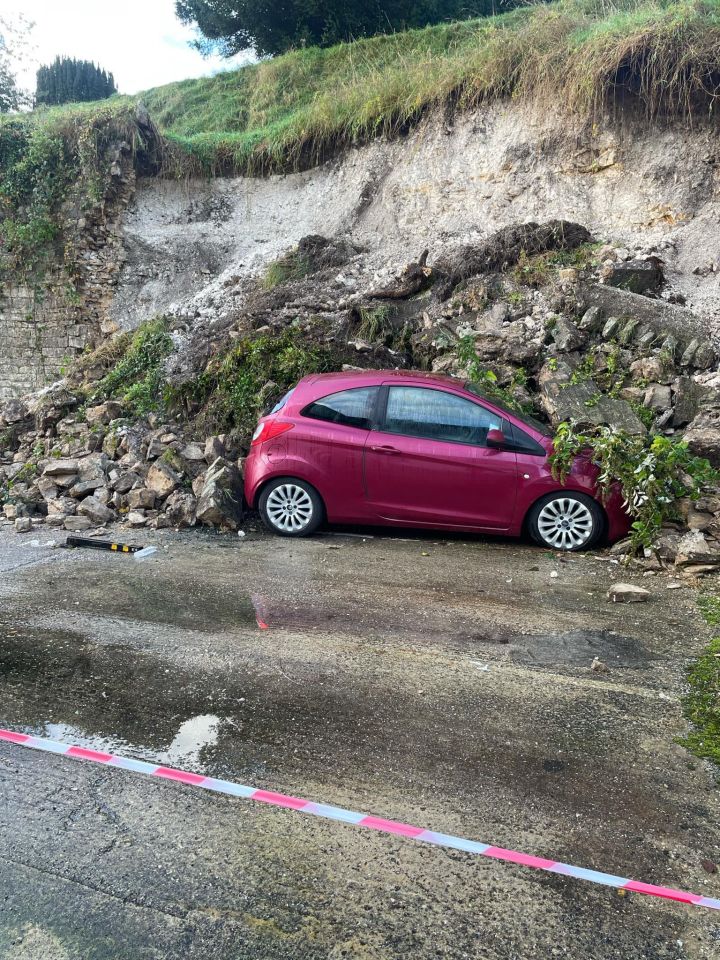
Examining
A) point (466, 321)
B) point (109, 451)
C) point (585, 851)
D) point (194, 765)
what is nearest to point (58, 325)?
point (109, 451)

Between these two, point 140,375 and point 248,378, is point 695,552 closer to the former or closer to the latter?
point 248,378

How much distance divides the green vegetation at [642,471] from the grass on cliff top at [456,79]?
7.99m

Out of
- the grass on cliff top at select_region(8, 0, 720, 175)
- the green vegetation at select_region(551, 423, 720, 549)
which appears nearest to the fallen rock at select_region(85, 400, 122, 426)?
the green vegetation at select_region(551, 423, 720, 549)

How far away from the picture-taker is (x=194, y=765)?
130 inches

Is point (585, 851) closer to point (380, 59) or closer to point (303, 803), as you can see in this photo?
point (303, 803)

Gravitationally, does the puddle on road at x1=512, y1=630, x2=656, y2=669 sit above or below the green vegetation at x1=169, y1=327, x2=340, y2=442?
below

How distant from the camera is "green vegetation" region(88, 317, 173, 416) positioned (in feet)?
34.5

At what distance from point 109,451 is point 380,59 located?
12.5 meters

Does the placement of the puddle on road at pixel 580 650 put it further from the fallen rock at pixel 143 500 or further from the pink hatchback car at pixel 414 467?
the fallen rock at pixel 143 500

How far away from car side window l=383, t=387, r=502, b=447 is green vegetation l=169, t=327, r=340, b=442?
284 cm

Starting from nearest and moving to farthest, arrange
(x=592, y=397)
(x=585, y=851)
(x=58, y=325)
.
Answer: (x=585, y=851) < (x=592, y=397) < (x=58, y=325)

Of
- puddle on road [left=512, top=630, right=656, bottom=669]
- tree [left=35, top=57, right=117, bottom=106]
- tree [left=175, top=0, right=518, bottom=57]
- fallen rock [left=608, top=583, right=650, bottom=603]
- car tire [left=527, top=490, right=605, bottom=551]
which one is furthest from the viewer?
tree [left=35, top=57, right=117, bottom=106]

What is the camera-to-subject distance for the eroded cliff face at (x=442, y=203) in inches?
465

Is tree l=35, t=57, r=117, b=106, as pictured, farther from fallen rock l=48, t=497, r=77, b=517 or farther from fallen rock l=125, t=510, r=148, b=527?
fallen rock l=125, t=510, r=148, b=527
